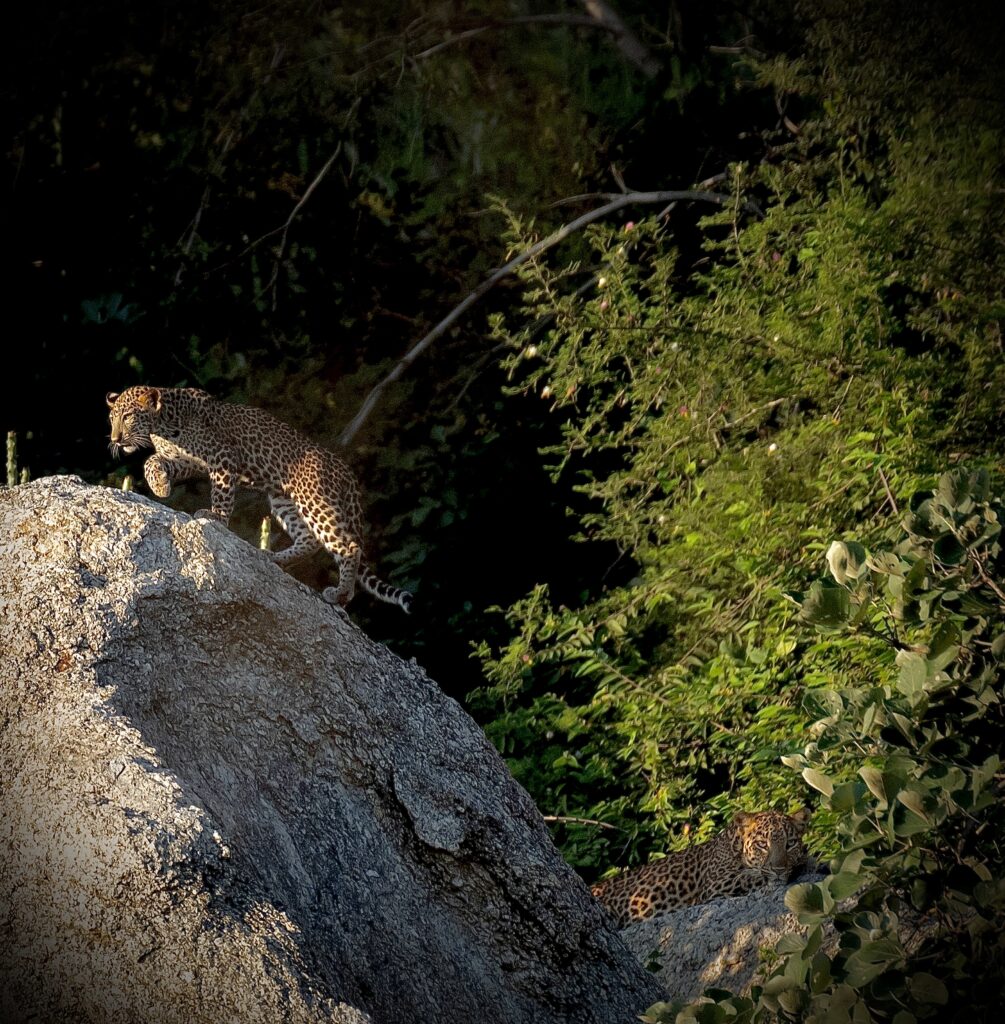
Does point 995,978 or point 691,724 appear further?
point 691,724

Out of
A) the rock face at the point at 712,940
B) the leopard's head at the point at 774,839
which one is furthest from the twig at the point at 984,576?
the leopard's head at the point at 774,839

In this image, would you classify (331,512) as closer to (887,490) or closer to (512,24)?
(887,490)

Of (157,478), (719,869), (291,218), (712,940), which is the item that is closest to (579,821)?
(719,869)

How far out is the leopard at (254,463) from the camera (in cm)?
790

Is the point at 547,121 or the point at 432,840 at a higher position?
the point at 547,121

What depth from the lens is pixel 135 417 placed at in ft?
25.8

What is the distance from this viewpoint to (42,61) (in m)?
11.1

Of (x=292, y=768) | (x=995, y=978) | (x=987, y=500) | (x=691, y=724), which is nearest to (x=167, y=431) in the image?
(x=691, y=724)

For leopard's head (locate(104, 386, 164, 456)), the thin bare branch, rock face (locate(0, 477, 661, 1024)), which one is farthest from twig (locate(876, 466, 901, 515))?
the thin bare branch

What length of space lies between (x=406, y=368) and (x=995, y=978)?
8672 millimetres

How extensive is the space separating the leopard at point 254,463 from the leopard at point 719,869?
80.6 inches

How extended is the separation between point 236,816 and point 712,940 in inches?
118

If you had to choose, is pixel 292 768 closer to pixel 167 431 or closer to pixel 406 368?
pixel 167 431

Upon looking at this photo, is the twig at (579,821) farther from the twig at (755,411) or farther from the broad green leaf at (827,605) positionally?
the broad green leaf at (827,605)
